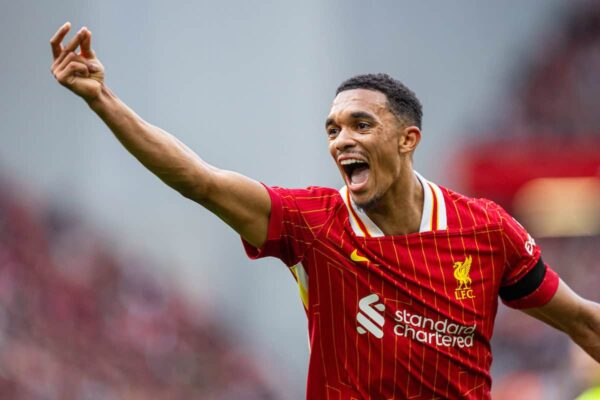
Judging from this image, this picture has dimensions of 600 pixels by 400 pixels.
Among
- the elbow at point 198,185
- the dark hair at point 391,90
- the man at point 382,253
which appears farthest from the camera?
the dark hair at point 391,90

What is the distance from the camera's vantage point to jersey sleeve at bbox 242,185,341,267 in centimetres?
361

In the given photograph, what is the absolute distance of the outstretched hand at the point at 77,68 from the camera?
3215mm

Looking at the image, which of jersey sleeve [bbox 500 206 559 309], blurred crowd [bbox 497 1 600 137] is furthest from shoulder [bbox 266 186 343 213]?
blurred crowd [bbox 497 1 600 137]

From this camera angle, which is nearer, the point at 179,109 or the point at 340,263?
the point at 340,263

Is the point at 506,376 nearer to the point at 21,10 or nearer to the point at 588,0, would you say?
the point at 588,0

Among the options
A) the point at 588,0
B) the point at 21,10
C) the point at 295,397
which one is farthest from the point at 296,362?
the point at 588,0

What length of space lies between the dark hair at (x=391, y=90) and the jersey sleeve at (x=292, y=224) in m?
0.43

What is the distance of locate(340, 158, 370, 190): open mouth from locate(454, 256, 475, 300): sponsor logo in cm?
44

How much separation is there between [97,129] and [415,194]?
8.36 m

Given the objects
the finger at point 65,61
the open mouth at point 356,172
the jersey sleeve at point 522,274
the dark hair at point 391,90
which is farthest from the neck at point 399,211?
the finger at point 65,61

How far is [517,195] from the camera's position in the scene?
11.0 meters

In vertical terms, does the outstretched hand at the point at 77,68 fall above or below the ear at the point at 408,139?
below

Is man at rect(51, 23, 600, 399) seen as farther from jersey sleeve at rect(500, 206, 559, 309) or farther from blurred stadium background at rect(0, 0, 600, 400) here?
blurred stadium background at rect(0, 0, 600, 400)

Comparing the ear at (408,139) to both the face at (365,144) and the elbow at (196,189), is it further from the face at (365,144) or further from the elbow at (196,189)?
the elbow at (196,189)
